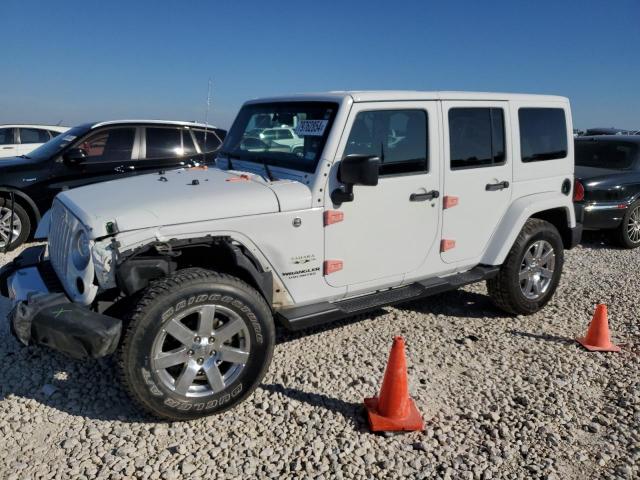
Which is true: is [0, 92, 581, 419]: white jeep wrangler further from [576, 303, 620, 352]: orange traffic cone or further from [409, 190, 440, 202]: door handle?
[576, 303, 620, 352]: orange traffic cone

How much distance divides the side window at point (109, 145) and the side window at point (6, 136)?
6993 mm

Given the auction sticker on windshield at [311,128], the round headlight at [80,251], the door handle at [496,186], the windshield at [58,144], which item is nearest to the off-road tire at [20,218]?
the windshield at [58,144]

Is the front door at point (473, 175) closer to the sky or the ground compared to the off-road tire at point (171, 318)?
closer to the sky

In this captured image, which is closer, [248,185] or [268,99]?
[248,185]

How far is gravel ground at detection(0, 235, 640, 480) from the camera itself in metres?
2.87

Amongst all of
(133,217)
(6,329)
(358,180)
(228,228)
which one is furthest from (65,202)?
(358,180)

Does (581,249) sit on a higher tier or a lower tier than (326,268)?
lower

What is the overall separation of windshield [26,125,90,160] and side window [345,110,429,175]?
507 centimetres

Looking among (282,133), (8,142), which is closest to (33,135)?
(8,142)

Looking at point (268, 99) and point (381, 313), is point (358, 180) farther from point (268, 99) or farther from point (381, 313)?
point (381, 313)

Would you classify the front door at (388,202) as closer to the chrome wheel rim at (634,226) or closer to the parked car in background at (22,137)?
the chrome wheel rim at (634,226)

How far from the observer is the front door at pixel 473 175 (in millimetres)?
4137

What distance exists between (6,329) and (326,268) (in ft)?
9.28

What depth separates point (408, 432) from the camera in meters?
3.17
